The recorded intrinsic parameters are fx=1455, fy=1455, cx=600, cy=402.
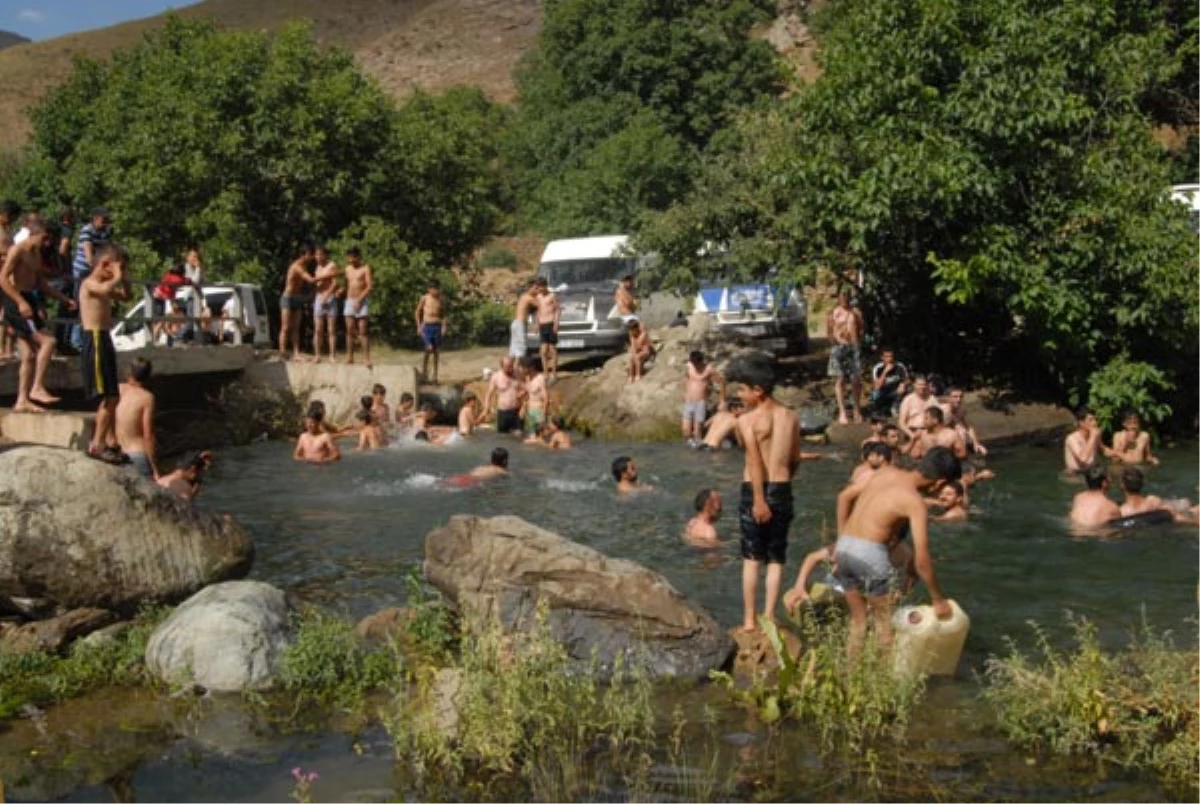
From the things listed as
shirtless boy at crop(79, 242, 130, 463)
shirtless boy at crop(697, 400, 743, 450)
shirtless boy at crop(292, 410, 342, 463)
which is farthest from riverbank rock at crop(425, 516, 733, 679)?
shirtless boy at crop(697, 400, 743, 450)

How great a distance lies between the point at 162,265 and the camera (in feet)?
91.1

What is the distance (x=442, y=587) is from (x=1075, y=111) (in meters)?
13.1

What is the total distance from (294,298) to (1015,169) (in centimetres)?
1105

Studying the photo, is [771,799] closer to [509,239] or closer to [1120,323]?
[1120,323]

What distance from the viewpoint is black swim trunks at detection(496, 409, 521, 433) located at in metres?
21.6

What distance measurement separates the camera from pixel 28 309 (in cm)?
1373

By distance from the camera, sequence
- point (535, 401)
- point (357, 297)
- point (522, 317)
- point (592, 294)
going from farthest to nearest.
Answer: point (592, 294) < point (522, 317) < point (357, 297) < point (535, 401)

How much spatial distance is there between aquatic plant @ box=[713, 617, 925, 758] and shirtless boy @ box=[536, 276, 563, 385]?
14.9m

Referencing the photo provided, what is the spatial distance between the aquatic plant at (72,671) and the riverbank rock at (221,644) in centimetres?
15

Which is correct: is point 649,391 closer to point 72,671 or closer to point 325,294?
point 325,294

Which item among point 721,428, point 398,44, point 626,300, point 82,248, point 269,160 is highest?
point 398,44

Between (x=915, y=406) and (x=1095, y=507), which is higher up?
(x=915, y=406)

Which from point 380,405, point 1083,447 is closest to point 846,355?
point 1083,447

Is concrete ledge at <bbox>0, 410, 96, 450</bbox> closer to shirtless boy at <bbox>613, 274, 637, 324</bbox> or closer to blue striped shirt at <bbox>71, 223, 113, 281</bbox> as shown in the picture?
blue striped shirt at <bbox>71, 223, 113, 281</bbox>
